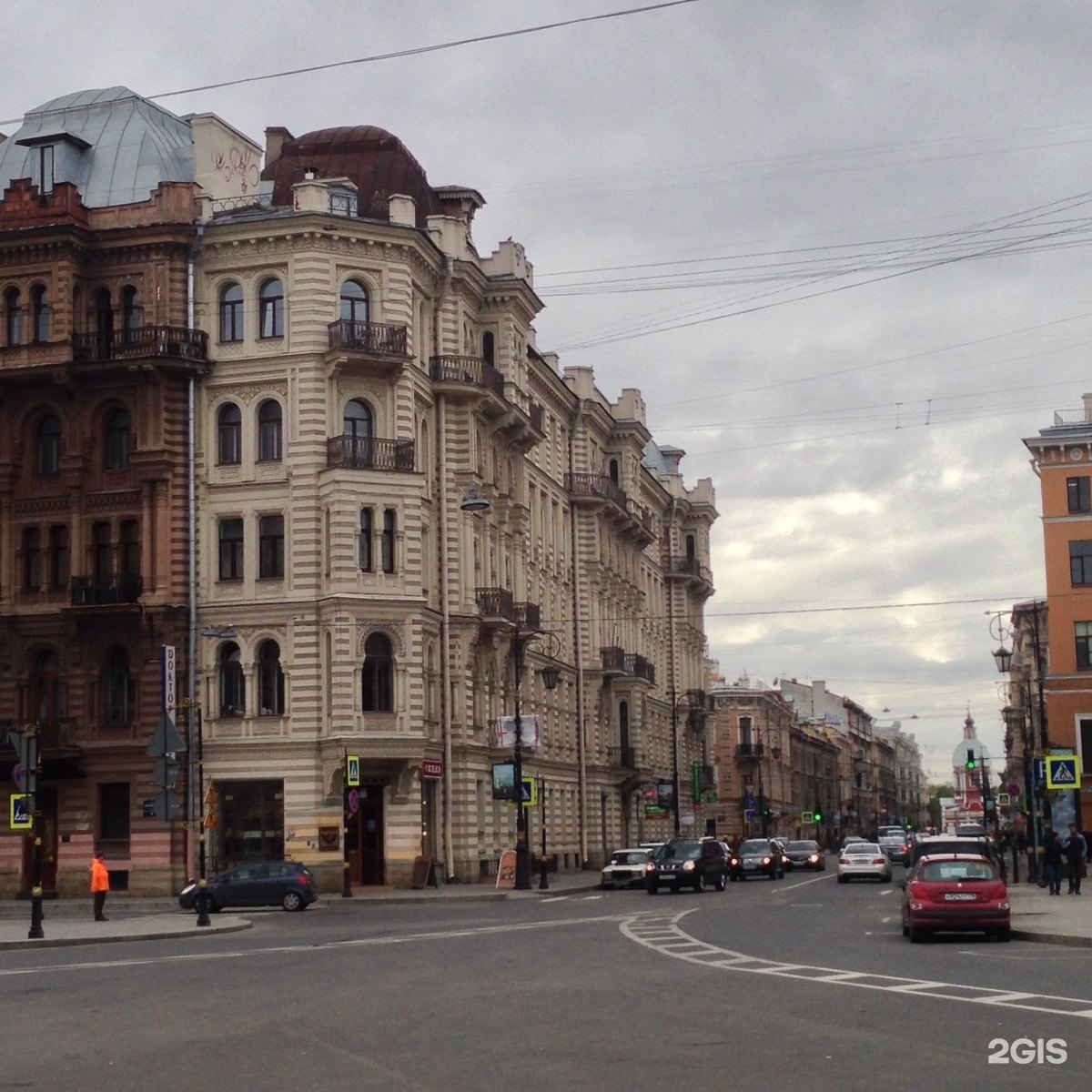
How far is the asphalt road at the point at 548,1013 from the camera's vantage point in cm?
1298

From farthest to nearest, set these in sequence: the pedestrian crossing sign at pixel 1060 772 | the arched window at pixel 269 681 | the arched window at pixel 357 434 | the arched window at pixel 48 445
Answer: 1. the arched window at pixel 48 445
2. the arched window at pixel 357 434
3. the arched window at pixel 269 681
4. the pedestrian crossing sign at pixel 1060 772

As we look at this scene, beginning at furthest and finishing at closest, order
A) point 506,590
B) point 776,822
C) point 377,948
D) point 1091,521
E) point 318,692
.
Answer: point 776,822, point 1091,521, point 506,590, point 318,692, point 377,948

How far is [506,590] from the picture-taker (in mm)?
60844

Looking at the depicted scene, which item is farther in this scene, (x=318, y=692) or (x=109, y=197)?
(x=109, y=197)

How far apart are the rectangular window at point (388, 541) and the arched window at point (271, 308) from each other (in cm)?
648

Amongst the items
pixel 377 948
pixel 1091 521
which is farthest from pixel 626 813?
pixel 377 948

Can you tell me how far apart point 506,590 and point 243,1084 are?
48.1 metres

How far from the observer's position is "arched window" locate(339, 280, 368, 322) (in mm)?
54531

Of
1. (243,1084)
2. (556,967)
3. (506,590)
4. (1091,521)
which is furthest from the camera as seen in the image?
(1091,521)

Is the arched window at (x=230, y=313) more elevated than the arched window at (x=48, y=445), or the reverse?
the arched window at (x=230, y=313)

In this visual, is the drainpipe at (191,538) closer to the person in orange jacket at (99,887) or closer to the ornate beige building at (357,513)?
the ornate beige building at (357,513)

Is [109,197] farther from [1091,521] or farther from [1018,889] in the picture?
[1091,521]

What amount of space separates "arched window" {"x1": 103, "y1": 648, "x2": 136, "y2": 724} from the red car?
1241 inches

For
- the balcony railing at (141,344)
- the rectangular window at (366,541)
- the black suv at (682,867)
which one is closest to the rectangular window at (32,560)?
the balcony railing at (141,344)
